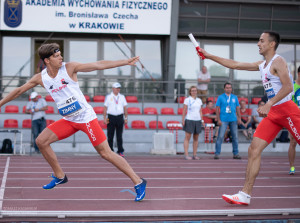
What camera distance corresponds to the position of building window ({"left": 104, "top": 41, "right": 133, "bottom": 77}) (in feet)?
78.3

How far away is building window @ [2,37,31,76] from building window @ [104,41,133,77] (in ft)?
11.9

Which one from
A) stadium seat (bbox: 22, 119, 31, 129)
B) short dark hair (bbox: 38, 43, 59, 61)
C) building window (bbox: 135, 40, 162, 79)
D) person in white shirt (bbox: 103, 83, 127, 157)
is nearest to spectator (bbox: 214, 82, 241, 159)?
person in white shirt (bbox: 103, 83, 127, 157)

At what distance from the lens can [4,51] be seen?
23.2 metres

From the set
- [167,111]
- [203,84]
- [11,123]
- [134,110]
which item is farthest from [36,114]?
[203,84]

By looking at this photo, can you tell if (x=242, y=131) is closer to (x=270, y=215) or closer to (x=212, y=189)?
(x=212, y=189)

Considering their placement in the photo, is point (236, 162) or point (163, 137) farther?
point (163, 137)

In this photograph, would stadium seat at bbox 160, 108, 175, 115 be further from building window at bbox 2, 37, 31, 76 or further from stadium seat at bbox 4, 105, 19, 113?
building window at bbox 2, 37, 31, 76

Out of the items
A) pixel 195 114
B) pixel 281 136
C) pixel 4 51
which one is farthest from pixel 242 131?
pixel 4 51

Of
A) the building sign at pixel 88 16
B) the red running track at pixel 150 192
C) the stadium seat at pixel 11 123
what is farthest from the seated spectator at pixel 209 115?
the stadium seat at pixel 11 123

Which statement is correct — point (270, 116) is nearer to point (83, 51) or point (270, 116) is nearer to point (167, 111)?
point (167, 111)

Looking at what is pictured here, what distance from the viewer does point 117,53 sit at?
78.6 ft

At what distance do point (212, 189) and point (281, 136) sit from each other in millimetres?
11614

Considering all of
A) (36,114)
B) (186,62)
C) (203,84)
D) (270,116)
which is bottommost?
(36,114)

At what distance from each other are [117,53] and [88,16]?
2567 millimetres
